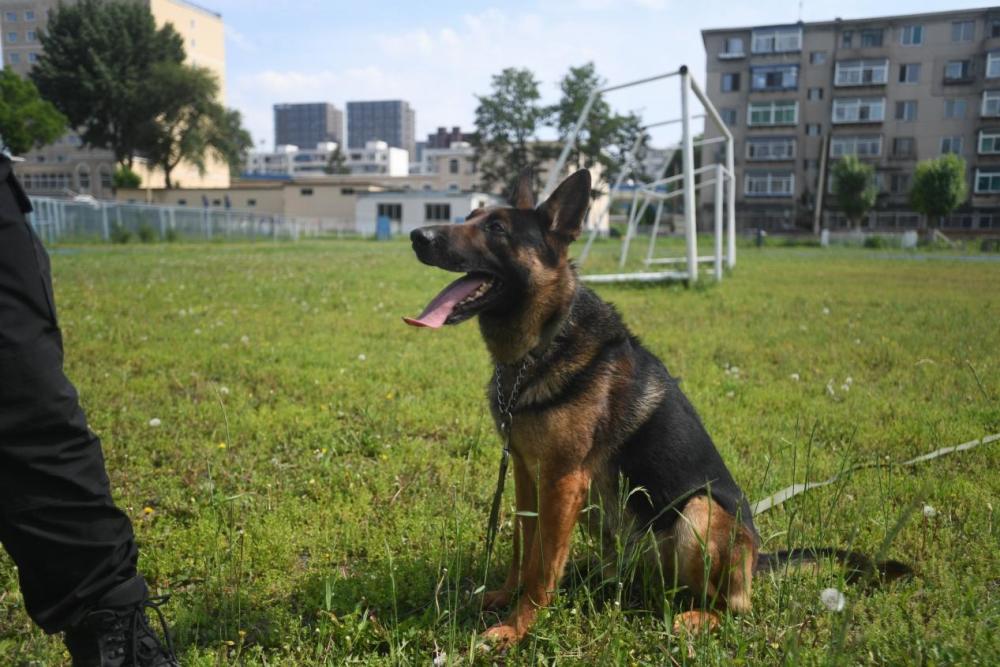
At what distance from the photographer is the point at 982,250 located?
20.3 metres

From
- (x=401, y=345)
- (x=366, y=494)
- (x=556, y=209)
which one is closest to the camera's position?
(x=556, y=209)

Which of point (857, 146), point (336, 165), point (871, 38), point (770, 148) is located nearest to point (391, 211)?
point (770, 148)

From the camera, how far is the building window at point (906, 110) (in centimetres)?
2624

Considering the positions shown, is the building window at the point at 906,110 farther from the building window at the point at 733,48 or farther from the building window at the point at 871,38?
the building window at the point at 733,48

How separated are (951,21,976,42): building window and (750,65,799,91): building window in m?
58.3

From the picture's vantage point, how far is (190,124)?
68312 millimetres

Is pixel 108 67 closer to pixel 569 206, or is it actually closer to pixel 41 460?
pixel 569 206

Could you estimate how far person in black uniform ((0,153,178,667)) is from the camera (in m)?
1.71

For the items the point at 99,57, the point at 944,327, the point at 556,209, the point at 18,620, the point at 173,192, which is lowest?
the point at 18,620

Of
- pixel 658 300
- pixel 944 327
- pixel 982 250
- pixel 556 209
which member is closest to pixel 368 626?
pixel 556 209

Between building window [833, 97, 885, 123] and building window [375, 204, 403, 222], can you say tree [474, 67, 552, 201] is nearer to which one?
building window [375, 204, 403, 222]

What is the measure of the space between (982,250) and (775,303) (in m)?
14.5

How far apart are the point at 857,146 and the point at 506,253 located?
59.4 meters

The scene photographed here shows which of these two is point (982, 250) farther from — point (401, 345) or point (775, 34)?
point (775, 34)
